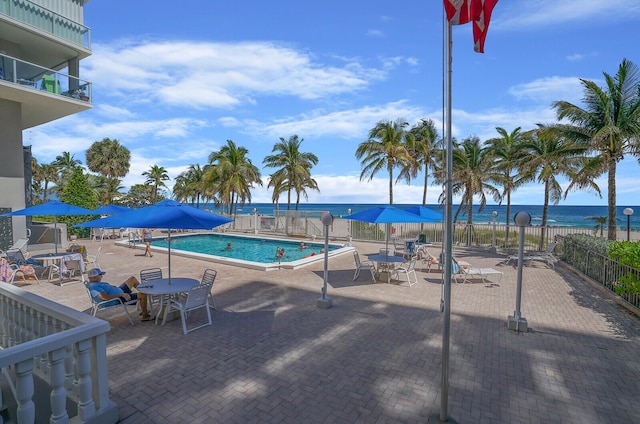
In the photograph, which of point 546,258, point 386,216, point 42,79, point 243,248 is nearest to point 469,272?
point 386,216

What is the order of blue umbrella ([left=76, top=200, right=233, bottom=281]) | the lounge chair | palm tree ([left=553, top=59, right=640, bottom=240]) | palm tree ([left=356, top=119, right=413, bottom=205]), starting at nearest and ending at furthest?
blue umbrella ([left=76, top=200, right=233, bottom=281]) < palm tree ([left=553, top=59, right=640, bottom=240]) < the lounge chair < palm tree ([left=356, top=119, right=413, bottom=205])

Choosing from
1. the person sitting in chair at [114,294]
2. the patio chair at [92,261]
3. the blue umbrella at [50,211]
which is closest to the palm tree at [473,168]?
the person sitting in chair at [114,294]

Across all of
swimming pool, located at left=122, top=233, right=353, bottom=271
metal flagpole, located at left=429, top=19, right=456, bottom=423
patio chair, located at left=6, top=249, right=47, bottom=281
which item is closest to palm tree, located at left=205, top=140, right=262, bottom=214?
swimming pool, located at left=122, top=233, right=353, bottom=271

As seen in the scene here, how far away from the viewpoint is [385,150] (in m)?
23.1

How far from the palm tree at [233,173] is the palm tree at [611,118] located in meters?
21.7

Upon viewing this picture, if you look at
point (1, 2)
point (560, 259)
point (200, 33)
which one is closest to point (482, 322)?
point (560, 259)

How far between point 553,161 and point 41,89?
24534 mm

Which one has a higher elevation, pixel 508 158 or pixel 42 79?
pixel 42 79

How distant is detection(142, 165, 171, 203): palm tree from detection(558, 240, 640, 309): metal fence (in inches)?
1665

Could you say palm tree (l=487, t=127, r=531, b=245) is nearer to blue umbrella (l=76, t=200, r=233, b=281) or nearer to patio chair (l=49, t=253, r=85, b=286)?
blue umbrella (l=76, t=200, r=233, b=281)

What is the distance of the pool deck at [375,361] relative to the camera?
12.0 ft

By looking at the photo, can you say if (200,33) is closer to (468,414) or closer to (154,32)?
(154,32)

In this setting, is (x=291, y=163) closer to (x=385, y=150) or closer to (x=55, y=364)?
(x=385, y=150)

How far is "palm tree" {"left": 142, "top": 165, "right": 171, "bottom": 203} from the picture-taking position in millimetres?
41781
